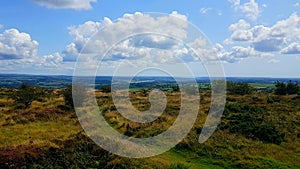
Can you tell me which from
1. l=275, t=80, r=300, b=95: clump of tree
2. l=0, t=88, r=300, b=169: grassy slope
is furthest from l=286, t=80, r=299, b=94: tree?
l=0, t=88, r=300, b=169: grassy slope

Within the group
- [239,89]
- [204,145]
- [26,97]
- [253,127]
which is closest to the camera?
[204,145]

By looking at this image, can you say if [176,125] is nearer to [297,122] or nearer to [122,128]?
[122,128]

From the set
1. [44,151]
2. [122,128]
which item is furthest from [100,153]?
[122,128]

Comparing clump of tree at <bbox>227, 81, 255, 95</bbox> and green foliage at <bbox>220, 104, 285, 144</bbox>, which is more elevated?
clump of tree at <bbox>227, 81, 255, 95</bbox>

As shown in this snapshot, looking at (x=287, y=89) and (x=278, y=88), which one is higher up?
(x=278, y=88)

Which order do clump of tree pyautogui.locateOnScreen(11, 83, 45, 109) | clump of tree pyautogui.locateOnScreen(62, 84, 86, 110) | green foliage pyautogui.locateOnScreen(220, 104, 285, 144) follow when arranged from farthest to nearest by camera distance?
clump of tree pyautogui.locateOnScreen(11, 83, 45, 109), clump of tree pyautogui.locateOnScreen(62, 84, 86, 110), green foliage pyautogui.locateOnScreen(220, 104, 285, 144)

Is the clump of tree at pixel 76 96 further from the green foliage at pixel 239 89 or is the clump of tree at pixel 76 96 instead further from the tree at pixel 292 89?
the tree at pixel 292 89

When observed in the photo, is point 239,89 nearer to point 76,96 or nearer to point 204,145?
point 76,96

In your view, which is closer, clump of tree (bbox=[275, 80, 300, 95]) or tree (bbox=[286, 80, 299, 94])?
tree (bbox=[286, 80, 299, 94])

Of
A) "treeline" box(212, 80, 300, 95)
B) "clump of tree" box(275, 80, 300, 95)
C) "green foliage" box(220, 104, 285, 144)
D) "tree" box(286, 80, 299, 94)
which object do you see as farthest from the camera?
"clump of tree" box(275, 80, 300, 95)

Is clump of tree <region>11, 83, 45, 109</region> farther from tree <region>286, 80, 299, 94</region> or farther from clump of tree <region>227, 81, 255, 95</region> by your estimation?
tree <region>286, 80, 299, 94</region>

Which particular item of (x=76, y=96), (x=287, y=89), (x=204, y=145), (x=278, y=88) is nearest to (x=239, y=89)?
(x=278, y=88)
